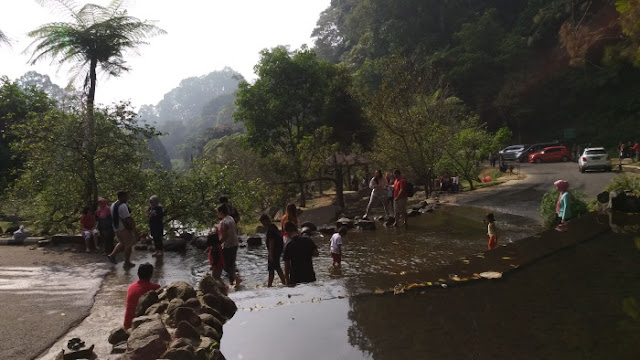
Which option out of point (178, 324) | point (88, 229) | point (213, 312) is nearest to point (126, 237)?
point (88, 229)

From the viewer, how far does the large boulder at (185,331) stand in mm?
4602

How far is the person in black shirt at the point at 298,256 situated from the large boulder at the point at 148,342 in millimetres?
3126

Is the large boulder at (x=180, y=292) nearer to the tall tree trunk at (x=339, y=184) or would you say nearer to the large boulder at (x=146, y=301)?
the large boulder at (x=146, y=301)

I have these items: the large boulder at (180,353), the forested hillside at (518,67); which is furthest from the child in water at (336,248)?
the forested hillside at (518,67)

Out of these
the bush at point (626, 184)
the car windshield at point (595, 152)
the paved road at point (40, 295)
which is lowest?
the paved road at point (40, 295)

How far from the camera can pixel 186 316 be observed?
5.05 metres

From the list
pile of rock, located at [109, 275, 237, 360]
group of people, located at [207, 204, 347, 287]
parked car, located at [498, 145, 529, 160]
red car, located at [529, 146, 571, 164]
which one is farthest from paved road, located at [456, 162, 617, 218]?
parked car, located at [498, 145, 529, 160]

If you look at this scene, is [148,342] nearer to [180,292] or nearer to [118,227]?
[180,292]

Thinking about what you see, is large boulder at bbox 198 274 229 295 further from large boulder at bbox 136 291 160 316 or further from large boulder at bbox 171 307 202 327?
large boulder at bbox 171 307 202 327

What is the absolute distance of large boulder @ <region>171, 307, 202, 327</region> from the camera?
16.4 ft

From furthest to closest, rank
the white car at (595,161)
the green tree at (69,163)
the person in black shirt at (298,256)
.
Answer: the white car at (595,161)
the green tree at (69,163)
the person in black shirt at (298,256)

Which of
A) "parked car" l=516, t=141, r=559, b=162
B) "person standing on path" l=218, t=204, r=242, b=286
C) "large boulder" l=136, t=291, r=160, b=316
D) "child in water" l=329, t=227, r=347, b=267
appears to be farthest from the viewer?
"parked car" l=516, t=141, r=559, b=162

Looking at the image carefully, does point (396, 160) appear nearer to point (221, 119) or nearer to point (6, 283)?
point (6, 283)

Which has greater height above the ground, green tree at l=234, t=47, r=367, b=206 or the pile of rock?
green tree at l=234, t=47, r=367, b=206
